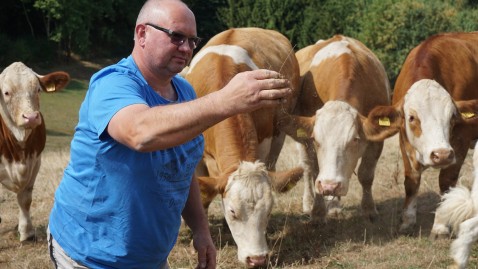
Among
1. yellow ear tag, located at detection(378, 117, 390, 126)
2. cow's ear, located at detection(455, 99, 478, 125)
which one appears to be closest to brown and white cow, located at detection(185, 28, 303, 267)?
yellow ear tag, located at detection(378, 117, 390, 126)

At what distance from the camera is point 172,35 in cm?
281

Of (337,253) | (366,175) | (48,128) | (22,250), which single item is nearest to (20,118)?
(22,250)

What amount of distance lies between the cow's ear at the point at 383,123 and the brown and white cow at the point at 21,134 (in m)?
3.86

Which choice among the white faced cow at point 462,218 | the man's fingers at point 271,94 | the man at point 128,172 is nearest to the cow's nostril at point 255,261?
the white faced cow at point 462,218

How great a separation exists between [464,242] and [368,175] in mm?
3279

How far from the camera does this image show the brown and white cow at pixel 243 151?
612 cm

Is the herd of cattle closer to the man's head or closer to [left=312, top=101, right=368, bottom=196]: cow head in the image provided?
[left=312, top=101, right=368, bottom=196]: cow head

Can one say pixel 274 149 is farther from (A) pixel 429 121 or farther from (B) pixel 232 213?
(B) pixel 232 213

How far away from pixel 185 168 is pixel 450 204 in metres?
3.71

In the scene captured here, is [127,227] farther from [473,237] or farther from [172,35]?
[473,237]

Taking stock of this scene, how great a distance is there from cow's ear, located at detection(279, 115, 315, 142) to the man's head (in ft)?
16.6

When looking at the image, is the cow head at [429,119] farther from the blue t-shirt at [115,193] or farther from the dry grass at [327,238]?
the blue t-shirt at [115,193]

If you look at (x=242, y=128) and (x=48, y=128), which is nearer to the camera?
(x=242, y=128)

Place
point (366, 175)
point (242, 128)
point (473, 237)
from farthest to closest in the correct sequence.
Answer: point (366, 175), point (242, 128), point (473, 237)
